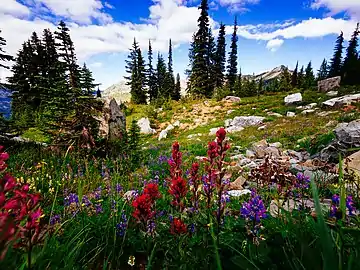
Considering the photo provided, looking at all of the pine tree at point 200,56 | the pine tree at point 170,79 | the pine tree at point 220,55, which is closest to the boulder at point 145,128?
the pine tree at point 200,56

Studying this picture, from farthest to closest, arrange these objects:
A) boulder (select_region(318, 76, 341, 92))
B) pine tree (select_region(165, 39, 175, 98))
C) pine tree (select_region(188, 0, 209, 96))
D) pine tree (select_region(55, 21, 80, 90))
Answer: pine tree (select_region(165, 39, 175, 98)), pine tree (select_region(188, 0, 209, 96)), boulder (select_region(318, 76, 341, 92)), pine tree (select_region(55, 21, 80, 90))

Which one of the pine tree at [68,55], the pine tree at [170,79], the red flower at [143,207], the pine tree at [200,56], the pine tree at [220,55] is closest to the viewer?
the red flower at [143,207]

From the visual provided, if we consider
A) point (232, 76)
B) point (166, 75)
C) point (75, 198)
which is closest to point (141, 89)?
point (166, 75)

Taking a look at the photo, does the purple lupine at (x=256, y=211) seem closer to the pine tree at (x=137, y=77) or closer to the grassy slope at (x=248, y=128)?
the grassy slope at (x=248, y=128)

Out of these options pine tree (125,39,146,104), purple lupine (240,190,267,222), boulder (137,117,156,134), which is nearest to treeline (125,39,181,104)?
pine tree (125,39,146,104)

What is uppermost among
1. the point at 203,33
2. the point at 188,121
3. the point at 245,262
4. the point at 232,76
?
the point at 203,33

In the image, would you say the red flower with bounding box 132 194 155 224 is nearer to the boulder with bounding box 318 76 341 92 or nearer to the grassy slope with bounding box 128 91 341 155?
the grassy slope with bounding box 128 91 341 155

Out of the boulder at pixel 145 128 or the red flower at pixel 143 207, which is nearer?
the red flower at pixel 143 207

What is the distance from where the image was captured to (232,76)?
192 feet

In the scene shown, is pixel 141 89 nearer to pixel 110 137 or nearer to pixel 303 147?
pixel 110 137

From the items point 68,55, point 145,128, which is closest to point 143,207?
point 68,55

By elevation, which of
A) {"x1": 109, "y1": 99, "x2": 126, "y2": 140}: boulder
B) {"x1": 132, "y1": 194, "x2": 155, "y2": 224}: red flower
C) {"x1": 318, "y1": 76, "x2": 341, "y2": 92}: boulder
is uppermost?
{"x1": 318, "y1": 76, "x2": 341, "y2": 92}: boulder

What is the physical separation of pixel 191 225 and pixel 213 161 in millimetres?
722

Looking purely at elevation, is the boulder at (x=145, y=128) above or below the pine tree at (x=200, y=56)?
below
